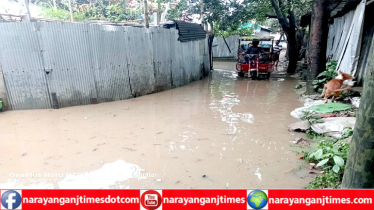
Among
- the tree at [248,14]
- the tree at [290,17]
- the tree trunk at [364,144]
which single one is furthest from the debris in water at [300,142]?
the tree at [248,14]

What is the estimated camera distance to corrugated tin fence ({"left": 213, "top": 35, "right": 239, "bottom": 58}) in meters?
20.9

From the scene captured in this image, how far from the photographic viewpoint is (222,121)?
522cm


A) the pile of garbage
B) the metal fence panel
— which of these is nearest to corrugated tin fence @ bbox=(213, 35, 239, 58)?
the pile of garbage

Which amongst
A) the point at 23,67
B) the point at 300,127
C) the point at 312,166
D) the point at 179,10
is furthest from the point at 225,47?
the point at 312,166

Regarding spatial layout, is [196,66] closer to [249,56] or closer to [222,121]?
[249,56]

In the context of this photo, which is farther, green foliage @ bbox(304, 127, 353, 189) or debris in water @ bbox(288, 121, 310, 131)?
debris in water @ bbox(288, 121, 310, 131)

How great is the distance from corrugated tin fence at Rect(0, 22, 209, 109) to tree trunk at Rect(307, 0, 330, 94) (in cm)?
440

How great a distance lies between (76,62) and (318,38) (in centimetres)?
633

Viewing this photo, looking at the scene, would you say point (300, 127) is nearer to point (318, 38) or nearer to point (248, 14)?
point (318, 38)

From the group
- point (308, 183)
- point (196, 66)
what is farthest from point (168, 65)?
point (308, 183)

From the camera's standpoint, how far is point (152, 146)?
13.1 ft

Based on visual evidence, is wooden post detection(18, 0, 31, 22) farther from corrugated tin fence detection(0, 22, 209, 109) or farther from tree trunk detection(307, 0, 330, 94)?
tree trunk detection(307, 0, 330, 94)

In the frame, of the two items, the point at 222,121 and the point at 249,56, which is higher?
the point at 249,56

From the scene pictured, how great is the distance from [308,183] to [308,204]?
0.93 metres
